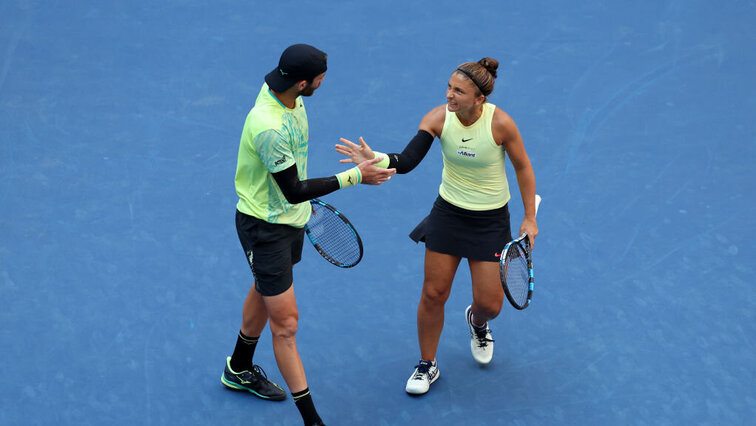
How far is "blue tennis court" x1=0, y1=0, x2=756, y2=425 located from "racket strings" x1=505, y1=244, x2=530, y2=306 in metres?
0.67

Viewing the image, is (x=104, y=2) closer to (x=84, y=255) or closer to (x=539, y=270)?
(x=84, y=255)

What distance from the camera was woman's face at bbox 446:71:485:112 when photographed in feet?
14.4

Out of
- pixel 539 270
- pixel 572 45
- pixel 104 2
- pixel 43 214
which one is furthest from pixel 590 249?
pixel 104 2

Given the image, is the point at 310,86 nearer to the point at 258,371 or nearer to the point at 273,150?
the point at 273,150

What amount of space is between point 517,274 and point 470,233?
0.35m

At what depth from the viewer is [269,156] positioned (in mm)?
4086

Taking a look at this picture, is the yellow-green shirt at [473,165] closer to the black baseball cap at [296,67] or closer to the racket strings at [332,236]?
the racket strings at [332,236]

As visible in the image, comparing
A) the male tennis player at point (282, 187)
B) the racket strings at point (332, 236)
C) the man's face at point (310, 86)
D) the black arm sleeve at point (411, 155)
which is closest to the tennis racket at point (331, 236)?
the racket strings at point (332, 236)

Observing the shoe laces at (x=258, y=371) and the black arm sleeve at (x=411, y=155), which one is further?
the shoe laces at (x=258, y=371)

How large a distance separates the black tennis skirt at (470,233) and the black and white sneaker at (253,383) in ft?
4.14

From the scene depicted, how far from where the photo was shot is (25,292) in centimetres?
553

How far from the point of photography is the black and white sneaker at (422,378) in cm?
486

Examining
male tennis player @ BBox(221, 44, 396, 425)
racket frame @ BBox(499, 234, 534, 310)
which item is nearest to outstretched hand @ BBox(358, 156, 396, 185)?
male tennis player @ BBox(221, 44, 396, 425)

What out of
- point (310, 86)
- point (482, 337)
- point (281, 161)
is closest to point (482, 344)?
point (482, 337)
